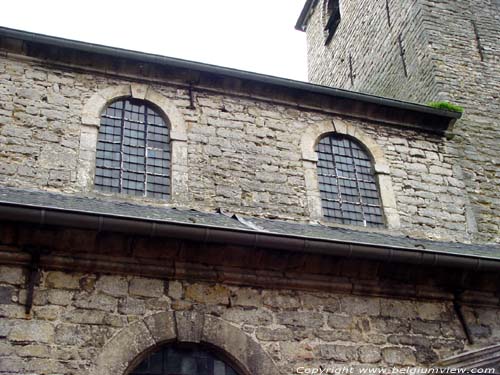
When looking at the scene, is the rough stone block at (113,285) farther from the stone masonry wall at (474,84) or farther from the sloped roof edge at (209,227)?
the stone masonry wall at (474,84)

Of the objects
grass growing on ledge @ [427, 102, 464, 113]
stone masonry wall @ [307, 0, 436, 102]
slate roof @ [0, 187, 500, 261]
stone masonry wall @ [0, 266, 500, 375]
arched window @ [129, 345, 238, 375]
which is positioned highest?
stone masonry wall @ [307, 0, 436, 102]

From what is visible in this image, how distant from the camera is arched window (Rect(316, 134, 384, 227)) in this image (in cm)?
920

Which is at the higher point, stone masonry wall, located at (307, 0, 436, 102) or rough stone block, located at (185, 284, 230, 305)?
stone masonry wall, located at (307, 0, 436, 102)

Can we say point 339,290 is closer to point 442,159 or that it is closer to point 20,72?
point 442,159

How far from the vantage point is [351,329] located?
7250mm

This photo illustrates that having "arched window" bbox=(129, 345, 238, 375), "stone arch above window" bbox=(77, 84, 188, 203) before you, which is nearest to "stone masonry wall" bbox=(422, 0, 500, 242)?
"stone arch above window" bbox=(77, 84, 188, 203)

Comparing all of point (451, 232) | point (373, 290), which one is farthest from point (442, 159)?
point (373, 290)

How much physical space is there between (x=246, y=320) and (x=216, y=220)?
48.5 inches

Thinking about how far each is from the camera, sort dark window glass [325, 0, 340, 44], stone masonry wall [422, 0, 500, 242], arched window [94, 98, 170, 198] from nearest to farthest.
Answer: arched window [94, 98, 170, 198]
stone masonry wall [422, 0, 500, 242]
dark window glass [325, 0, 340, 44]

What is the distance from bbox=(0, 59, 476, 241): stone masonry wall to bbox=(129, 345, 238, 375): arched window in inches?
85.5

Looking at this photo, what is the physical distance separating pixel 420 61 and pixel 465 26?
1392mm

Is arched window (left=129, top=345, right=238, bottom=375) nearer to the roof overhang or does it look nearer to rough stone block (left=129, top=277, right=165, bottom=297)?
rough stone block (left=129, top=277, right=165, bottom=297)

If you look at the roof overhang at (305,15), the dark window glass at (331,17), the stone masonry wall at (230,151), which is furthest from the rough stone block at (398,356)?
the roof overhang at (305,15)

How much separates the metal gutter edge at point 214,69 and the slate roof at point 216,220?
217cm
